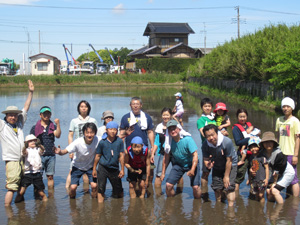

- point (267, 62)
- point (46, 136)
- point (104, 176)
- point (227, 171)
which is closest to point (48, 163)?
point (46, 136)

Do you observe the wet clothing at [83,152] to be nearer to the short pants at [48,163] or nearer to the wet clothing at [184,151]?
the short pants at [48,163]

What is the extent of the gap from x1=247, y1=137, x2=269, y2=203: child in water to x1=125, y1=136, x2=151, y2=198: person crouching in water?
5.99 feet

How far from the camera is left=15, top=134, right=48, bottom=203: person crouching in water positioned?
23.9 feet

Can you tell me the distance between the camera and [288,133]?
7.41m

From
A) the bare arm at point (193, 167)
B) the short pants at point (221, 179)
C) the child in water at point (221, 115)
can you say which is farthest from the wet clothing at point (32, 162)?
the child in water at point (221, 115)

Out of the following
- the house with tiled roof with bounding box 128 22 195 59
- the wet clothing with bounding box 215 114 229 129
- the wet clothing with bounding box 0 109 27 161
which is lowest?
the wet clothing with bounding box 0 109 27 161

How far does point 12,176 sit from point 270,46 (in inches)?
825

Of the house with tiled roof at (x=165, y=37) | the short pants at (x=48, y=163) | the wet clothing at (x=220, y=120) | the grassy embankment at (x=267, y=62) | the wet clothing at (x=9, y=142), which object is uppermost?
the house with tiled roof at (x=165, y=37)

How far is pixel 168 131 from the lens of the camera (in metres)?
7.11

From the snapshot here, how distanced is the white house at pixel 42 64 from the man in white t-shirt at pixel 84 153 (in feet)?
241

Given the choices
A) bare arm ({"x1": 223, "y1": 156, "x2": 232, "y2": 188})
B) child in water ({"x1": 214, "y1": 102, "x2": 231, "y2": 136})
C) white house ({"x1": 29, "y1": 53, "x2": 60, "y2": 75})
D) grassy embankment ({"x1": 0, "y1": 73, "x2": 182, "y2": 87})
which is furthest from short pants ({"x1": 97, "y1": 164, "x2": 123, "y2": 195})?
white house ({"x1": 29, "y1": 53, "x2": 60, "y2": 75})

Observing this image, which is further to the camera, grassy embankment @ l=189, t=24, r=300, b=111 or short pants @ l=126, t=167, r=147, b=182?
grassy embankment @ l=189, t=24, r=300, b=111

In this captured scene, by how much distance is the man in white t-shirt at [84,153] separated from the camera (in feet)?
23.9

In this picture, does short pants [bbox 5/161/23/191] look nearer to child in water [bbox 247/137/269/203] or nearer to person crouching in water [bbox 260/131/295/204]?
child in water [bbox 247/137/269/203]
